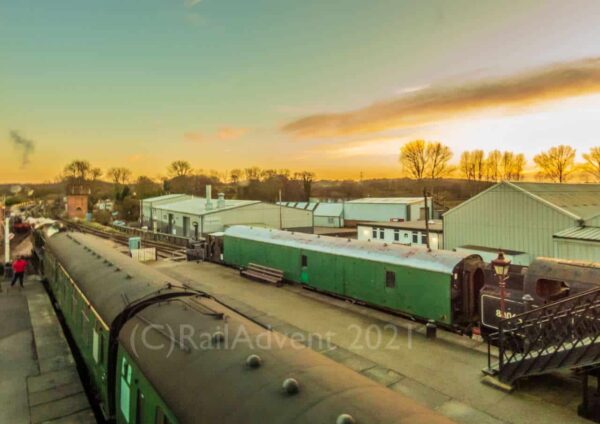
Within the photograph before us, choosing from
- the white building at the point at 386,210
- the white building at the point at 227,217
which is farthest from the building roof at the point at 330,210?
Result: the white building at the point at 227,217

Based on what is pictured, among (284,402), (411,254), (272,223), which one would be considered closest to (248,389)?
(284,402)

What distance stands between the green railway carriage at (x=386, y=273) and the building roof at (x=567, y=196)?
10.9 metres

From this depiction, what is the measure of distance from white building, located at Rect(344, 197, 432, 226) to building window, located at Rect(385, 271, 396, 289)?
37.2 meters

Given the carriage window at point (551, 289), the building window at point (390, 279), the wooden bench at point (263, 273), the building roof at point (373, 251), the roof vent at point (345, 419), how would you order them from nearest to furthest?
the roof vent at point (345, 419) < the carriage window at point (551, 289) < the building roof at point (373, 251) < the building window at point (390, 279) < the wooden bench at point (263, 273)

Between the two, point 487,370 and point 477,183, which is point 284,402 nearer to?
point 487,370

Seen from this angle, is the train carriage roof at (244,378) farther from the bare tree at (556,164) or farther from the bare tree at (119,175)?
the bare tree at (119,175)

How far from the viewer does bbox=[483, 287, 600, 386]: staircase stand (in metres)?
7.86

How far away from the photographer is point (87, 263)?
11.4m

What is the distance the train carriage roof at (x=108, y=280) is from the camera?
7613 millimetres

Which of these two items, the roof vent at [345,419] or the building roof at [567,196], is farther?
the building roof at [567,196]

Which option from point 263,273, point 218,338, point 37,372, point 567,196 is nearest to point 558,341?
point 218,338

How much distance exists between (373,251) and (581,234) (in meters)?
10.7

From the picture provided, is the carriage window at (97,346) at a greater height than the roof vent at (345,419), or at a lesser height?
lesser

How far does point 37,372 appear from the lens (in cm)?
1058
